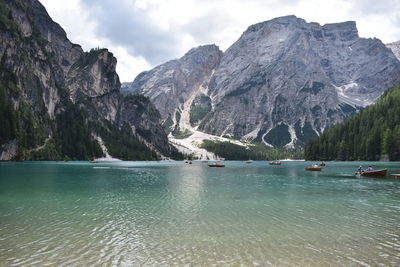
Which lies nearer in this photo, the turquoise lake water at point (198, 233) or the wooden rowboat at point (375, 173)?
the turquoise lake water at point (198, 233)

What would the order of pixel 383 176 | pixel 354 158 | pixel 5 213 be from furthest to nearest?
pixel 354 158 < pixel 383 176 < pixel 5 213

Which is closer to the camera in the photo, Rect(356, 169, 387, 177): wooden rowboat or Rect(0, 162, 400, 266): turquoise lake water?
Rect(0, 162, 400, 266): turquoise lake water

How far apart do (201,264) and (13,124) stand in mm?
182714

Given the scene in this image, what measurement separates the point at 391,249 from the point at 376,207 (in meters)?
18.5

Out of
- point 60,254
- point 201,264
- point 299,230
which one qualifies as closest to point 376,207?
point 299,230

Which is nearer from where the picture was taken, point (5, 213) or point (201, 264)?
point (201, 264)

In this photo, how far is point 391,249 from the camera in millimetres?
19891

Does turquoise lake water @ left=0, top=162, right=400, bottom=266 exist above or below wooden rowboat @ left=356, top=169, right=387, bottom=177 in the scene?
below

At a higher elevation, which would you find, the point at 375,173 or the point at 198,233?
the point at 375,173

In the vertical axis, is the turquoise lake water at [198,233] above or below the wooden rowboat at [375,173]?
below

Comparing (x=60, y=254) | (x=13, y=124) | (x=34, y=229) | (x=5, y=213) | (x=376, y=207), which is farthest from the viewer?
(x=13, y=124)

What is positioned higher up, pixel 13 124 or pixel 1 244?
pixel 13 124

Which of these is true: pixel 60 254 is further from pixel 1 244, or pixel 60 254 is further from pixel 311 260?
pixel 311 260

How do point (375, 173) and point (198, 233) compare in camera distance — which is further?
point (375, 173)
